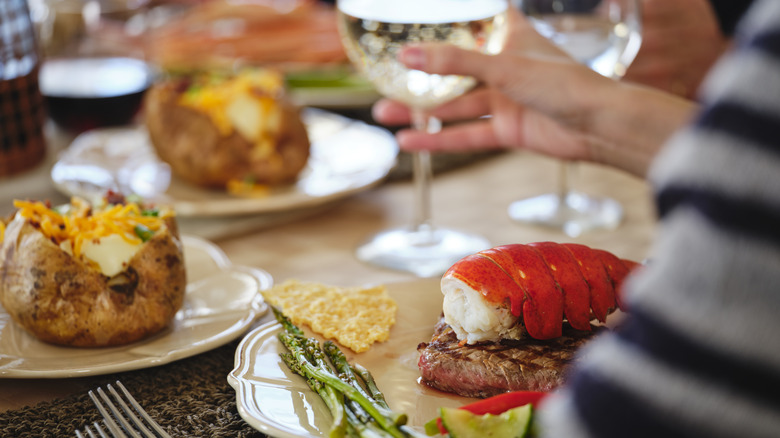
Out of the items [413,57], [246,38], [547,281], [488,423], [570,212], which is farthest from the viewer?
[246,38]

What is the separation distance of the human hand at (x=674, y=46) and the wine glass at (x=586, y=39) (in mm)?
553

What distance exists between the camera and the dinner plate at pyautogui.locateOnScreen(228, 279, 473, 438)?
32.5 inches

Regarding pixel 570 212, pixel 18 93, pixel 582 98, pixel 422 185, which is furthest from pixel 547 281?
pixel 18 93

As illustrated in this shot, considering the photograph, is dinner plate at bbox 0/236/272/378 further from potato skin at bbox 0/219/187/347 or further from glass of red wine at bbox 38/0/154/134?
glass of red wine at bbox 38/0/154/134

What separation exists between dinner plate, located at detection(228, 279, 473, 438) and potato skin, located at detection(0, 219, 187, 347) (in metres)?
0.17

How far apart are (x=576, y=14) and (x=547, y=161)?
1.73 feet

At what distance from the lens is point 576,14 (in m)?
1.59

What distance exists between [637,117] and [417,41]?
0.39 m

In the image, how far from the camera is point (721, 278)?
17.1 inches

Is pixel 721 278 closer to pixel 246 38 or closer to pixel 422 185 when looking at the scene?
pixel 422 185

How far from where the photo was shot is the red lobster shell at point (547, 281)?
986 millimetres

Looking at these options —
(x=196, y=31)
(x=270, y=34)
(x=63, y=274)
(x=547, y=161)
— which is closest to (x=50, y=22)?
(x=196, y=31)

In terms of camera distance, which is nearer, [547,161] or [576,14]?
[576,14]

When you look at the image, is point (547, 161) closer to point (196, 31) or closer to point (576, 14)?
point (576, 14)
